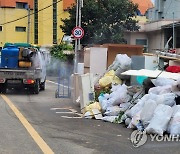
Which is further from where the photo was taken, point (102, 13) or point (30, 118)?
point (102, 13)

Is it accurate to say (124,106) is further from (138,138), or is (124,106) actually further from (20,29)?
(20,29)

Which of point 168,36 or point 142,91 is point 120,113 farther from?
point 168,36

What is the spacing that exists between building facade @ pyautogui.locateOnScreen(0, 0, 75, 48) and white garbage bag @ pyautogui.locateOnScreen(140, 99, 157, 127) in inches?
2023

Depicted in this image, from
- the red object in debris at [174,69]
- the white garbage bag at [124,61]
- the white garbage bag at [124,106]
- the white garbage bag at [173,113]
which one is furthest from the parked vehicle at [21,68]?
the white garbage bag at [173,113]

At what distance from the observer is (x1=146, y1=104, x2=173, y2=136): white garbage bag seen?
8398mm

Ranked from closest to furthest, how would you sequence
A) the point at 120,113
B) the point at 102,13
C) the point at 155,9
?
the point at 120,113
the point at 102,13
the point at 155,9

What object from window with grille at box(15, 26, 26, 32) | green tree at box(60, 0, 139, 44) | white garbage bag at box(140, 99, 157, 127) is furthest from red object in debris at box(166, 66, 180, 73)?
window with grille at box(15, 26, 26, 32)

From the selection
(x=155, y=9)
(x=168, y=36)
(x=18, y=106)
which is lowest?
(x=18, y=106)

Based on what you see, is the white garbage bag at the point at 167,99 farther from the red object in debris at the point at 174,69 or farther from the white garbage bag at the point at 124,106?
the red object in debris at the point at 174,69

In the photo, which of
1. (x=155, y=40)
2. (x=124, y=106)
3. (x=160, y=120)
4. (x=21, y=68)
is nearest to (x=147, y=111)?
(x=160, y=120)

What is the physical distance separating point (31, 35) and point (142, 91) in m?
52.0

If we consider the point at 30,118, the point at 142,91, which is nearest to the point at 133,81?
the point at 142,91

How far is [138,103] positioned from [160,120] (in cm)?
133

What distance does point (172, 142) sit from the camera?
7887 millimetres
